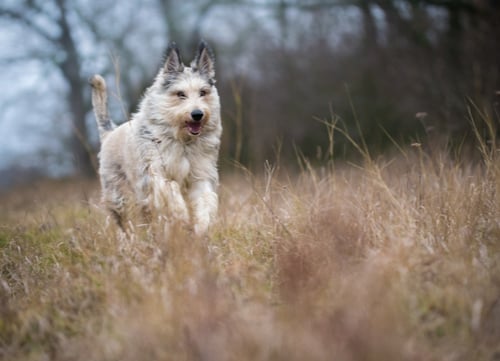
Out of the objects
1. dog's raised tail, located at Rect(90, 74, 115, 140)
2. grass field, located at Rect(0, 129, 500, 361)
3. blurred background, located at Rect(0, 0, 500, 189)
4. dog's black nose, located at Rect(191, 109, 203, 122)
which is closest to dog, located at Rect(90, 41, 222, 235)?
dog's black nose, located at Rect(191, 109, 203, 122)

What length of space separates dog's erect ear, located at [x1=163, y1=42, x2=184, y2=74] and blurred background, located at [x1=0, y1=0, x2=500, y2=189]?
456cm

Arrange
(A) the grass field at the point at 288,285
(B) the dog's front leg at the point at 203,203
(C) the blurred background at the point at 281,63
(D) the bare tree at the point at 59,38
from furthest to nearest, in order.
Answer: (D) the bare tree at the point at 59,38, (C) the blurred background at the point at 281,63, (B) the dog's front leg at the point at 203,203, (A) the grass field at the point at 288,285

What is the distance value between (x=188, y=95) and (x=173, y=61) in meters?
0.37

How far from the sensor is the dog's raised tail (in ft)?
18.5

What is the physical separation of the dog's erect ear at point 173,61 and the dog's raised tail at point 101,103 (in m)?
1.22

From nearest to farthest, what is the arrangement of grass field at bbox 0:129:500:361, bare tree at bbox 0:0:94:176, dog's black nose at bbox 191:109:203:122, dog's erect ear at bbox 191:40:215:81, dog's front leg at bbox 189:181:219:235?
grass field at bbox 0:129:500:361, dog's front leg at bbox 189:181:219:235, dog's black nose at bbox 191:109:203:122, dog's erect ear at bbox 191:40:215:81, bare tree at bbox 0:0:94:176

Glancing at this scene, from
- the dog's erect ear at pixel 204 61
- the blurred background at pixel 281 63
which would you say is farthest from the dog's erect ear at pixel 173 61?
the blurred background at pixel 281 63

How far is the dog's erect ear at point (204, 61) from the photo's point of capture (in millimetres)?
4820

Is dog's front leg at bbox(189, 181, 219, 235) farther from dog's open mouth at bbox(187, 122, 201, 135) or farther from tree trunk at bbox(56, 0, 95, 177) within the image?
tree trunk at bbox(56, 0, 95, 177)

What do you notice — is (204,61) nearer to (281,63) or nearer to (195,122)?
(195,122)

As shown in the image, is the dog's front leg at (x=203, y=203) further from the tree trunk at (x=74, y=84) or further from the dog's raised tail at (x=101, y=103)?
the tree trunk at (x=74, y=84)

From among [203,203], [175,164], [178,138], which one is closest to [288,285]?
[203,203]

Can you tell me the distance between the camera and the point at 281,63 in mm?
13852

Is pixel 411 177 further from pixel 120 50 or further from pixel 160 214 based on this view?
pixel 120 50
